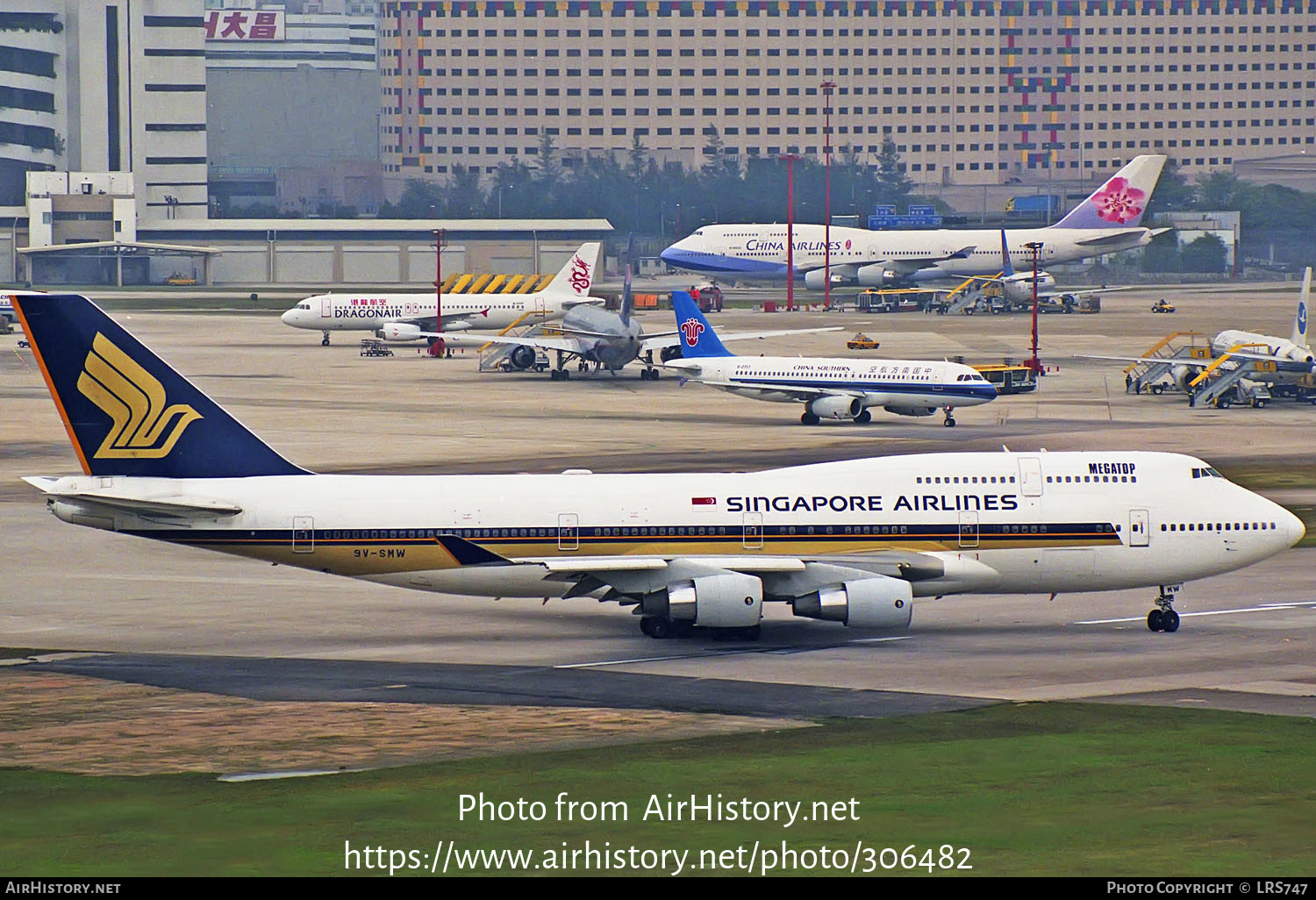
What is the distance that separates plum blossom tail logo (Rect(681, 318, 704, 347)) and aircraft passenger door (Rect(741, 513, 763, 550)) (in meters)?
64.7

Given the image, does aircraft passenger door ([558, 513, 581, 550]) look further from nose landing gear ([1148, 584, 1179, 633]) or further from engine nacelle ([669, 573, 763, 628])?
nose landing gear ([1148, 584, 1179, 633])

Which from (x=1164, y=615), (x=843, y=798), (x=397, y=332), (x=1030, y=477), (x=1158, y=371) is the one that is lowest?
(x=1164, y=615)

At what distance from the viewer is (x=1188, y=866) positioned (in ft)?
81.6

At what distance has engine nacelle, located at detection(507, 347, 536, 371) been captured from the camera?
463 feet

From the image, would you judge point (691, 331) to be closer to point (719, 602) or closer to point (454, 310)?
point (454, 310)

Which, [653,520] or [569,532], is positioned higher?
[653,520]

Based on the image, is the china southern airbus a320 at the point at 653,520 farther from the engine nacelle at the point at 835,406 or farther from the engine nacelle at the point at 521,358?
the engine nacelle at the point at 521,358

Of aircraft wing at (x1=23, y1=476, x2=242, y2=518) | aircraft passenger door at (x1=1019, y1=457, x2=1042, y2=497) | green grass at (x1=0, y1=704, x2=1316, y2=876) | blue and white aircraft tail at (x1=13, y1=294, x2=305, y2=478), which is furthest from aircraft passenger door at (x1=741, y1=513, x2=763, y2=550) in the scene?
blue and white aircraft tail at (x1=13, y1=294, x2=305, y2=478)

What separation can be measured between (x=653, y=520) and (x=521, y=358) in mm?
95131

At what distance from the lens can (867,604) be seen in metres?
45.8

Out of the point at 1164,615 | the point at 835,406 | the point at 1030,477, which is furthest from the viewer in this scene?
the point at 835,406

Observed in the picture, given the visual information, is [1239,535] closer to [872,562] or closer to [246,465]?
[872,562]

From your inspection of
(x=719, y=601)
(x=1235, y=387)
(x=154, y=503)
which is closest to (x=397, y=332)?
(x=1235, y=387)

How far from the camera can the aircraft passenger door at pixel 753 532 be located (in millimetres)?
47531
